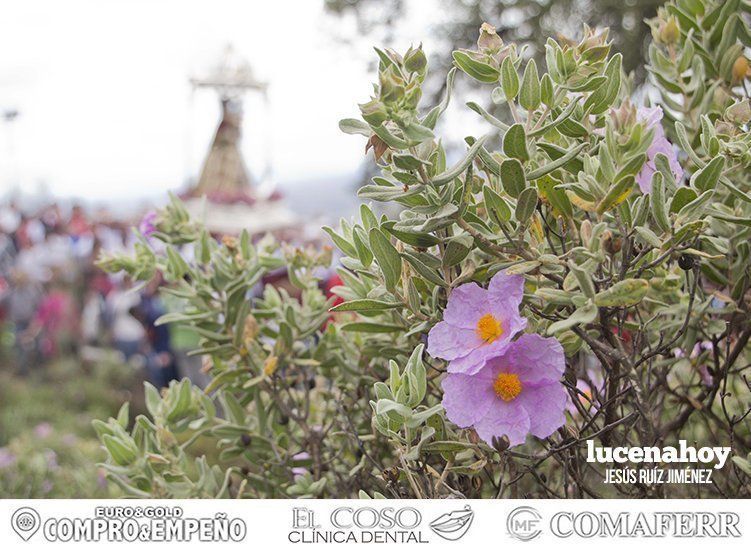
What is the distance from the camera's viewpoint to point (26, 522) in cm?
73

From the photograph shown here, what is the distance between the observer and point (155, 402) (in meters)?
1.00

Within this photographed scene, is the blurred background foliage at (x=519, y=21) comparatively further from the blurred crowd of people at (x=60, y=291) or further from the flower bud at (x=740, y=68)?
the flower bud at (x=740, y=68)

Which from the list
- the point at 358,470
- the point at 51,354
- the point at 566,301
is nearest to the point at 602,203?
the point at 566,301

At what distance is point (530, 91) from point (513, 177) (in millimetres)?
81

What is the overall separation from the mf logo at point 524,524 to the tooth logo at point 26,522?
1.37 feet

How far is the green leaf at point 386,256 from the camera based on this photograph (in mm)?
723

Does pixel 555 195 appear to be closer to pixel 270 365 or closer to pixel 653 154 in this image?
pixel 653 154

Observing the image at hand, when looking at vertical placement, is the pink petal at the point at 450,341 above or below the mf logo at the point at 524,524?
above

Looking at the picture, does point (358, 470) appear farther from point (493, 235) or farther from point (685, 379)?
point (685, 379)

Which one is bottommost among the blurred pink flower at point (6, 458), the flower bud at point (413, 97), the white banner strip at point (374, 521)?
the blurred pink flower at point (6, 458)

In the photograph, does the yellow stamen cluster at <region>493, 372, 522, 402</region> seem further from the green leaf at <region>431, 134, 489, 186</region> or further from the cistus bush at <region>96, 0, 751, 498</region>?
the green leaf at <region>431, 134, 489, 186</region>

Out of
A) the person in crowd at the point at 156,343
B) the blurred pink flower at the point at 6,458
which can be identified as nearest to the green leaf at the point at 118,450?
the blurred pink flower at the point at 6,458

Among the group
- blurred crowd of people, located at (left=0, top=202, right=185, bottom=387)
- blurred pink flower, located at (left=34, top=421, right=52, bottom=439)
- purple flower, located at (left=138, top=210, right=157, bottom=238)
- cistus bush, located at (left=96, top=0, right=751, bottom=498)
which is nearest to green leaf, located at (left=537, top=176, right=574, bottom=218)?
cistus bush, located at (left=96, top=0, right=751, bottom=498)

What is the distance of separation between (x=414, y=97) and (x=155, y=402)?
0.56m
